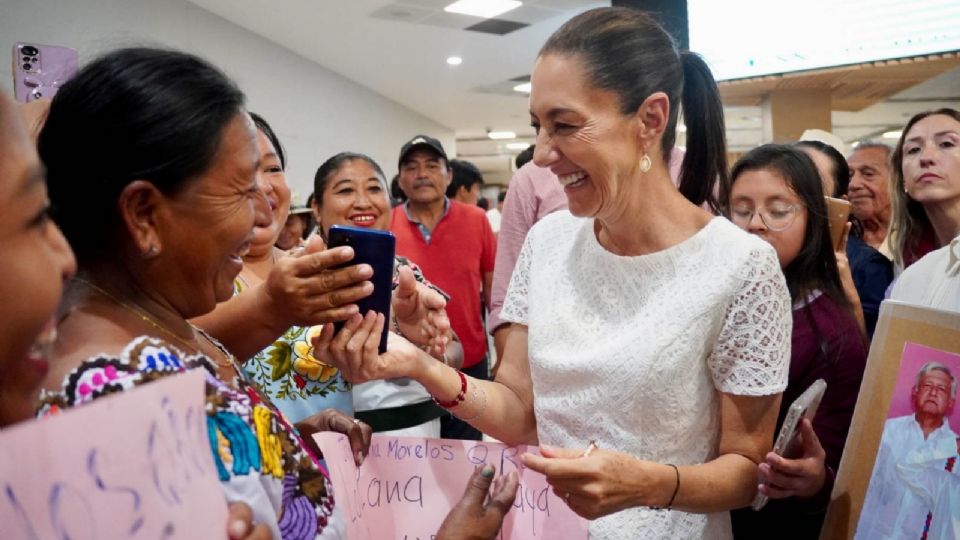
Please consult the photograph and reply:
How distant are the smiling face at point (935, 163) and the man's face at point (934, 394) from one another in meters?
1.32

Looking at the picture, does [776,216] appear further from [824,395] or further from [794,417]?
[794,417]

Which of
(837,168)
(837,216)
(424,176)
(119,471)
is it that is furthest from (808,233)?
(424,176)

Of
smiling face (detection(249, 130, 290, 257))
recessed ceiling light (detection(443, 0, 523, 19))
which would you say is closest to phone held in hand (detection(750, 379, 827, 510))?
smiling face (detection(249, 130, 290, 257))

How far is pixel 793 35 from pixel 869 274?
A: 3.92 ft

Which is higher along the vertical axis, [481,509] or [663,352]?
[663,352]

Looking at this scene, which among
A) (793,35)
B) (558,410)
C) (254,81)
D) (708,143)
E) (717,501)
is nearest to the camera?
(717,501)

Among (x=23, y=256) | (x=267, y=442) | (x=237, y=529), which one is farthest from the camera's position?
(x=267, y=442)

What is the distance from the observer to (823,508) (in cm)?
140

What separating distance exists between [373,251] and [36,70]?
0.99 metres

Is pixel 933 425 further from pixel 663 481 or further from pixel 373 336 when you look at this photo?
pixel 373 336

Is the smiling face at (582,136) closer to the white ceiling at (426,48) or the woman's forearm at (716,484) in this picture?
the woman's forearm at (716,484)

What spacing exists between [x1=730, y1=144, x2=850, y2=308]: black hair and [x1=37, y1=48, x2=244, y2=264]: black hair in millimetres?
1344

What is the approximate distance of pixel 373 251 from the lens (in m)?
1.09

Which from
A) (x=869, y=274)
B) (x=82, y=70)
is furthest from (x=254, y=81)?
(x=82, y=70)
